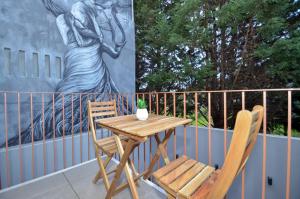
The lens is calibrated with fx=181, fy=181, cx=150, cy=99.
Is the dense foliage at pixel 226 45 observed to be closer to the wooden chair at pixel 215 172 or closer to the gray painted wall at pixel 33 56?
the gray painted wall at pixel 33 56

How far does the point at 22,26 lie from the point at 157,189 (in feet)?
13.1

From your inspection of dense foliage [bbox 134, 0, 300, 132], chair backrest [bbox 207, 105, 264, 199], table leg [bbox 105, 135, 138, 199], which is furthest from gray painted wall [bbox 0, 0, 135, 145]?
chair backrest [bbox 207, 105, 264, 199]

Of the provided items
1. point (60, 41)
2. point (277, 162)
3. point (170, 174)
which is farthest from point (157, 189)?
point (60, 41)

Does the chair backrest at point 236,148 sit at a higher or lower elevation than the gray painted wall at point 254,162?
higher

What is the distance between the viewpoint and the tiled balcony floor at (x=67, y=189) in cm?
188

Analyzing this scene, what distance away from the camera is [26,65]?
3.67 meters

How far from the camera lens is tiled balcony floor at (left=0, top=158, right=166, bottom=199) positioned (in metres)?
1.88

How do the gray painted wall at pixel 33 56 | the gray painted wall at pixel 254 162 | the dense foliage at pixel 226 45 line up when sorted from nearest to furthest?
the gray painted wall at pixel 254 162 < the gray painted wall at pixel 33 56 < the dense foliage at pixel 226 45

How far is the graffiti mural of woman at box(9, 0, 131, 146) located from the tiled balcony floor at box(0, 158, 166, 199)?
5.83 ft

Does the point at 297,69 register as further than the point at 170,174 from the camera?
Yes

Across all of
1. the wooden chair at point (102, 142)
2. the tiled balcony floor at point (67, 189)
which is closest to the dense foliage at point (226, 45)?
the wooden chair at point (102, 142)

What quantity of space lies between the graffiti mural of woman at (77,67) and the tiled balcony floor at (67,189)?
1778 millimetres

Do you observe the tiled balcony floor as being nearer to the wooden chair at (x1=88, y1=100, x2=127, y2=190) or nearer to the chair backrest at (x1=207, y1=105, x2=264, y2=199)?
the wooden chair at (x1=88, y1=100, x2=127, y2=190)

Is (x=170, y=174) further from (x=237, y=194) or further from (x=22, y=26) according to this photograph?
(x=22, y=26)
